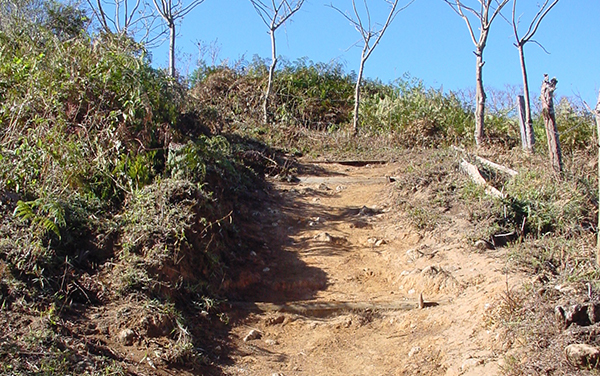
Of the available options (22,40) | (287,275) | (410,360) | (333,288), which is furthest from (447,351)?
(22,40)

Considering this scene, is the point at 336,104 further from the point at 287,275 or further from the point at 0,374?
the point at 0,374

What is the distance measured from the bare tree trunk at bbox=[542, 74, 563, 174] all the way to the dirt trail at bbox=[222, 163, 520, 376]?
1.37 m

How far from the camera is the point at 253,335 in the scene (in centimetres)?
488

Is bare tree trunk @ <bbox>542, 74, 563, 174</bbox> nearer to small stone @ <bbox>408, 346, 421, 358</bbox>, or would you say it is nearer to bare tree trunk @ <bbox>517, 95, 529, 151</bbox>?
bare tree trunk @ <bbox>517, 95, 529, 151</bbox>

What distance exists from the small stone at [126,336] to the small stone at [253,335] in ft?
3.01

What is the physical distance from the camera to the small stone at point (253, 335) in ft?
15.9

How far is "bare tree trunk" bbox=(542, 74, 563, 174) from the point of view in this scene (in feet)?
21.5

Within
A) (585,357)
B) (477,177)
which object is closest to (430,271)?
(477,177)

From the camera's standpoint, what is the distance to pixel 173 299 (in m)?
4.94

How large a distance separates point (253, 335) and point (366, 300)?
3.71 ft

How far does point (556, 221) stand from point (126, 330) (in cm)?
409

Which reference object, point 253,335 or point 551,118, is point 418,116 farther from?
point 253,335

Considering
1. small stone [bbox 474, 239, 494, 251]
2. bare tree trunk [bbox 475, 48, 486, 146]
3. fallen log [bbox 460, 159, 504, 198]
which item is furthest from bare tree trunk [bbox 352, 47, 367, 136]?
small stone [bbox 474, 239, 494, 251]

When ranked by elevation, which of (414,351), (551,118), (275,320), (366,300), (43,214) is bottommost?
(414,351)
